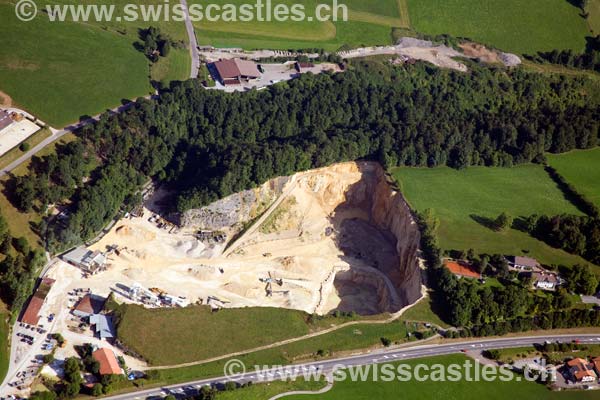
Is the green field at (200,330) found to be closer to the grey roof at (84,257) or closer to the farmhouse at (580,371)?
the grey roof at (84,257)

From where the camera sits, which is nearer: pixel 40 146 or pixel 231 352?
pixel 231 352

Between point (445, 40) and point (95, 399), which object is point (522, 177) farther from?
point (95, 399)

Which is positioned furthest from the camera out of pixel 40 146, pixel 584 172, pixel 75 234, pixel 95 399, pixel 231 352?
pixel 584 172

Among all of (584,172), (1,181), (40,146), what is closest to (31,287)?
(1,181)

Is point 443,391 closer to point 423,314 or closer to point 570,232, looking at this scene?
point 423,314

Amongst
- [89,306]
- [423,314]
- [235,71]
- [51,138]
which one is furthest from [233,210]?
[423,314]

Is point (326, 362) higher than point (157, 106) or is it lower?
lower
